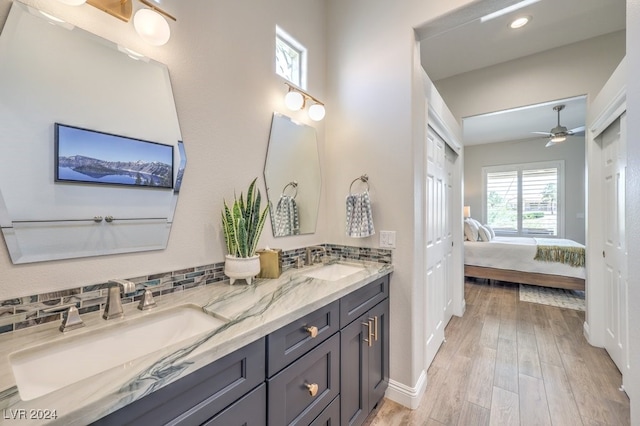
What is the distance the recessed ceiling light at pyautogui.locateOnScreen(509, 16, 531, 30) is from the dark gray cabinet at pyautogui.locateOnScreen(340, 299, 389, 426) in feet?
9.63

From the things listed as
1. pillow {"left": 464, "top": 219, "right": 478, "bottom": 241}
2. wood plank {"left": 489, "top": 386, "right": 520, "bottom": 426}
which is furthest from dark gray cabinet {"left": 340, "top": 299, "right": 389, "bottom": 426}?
pillow {"left": 464, "top": 219, "right": 478, "bottom": 241}

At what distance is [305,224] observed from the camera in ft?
6.76

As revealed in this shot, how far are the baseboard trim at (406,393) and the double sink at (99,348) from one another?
4.78ft

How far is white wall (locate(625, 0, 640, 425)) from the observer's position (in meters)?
1.18

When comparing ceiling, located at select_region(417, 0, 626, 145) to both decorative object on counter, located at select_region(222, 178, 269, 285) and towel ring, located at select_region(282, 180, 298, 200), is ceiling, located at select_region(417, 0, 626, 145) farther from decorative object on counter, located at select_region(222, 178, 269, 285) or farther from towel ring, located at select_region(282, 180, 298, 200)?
decorative object on counter, located at select_region(222, 178, 269, 285)

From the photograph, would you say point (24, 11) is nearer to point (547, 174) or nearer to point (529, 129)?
point (529, 129)

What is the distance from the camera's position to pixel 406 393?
1803 millimetres

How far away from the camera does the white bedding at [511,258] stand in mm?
4066

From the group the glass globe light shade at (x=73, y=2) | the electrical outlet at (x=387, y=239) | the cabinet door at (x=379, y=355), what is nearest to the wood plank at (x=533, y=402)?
the cabinet door at (x=379, y=355)

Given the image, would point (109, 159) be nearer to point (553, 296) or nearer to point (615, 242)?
point (615, 242)

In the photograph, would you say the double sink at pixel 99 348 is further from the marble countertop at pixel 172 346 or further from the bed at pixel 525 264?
the bed at pixel 525 264

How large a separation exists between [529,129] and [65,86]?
23.6 ft

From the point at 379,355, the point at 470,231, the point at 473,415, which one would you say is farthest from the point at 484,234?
the point at 379,355

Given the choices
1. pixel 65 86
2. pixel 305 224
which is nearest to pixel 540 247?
pixel 305 224
